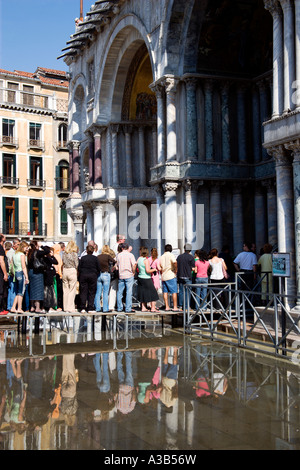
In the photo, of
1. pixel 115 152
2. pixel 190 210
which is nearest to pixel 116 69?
pixel 115 152

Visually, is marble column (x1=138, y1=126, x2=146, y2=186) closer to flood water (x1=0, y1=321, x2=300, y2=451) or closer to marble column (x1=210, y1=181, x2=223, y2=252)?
marble column (x1=210, y1=181, x2=223, y2=252)

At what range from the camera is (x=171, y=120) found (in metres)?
17.7

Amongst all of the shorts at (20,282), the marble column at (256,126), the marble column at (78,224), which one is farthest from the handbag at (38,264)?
the marble column at (78,224)

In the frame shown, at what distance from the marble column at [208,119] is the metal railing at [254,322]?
5.11 metres

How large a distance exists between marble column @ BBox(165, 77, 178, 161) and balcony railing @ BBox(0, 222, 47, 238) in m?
24.9

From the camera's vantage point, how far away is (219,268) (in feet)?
43.9

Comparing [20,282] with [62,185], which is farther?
[62,185]

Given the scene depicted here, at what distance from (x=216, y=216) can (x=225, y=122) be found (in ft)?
9.74

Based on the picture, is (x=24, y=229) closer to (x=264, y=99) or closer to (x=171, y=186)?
(x=171, y=186)

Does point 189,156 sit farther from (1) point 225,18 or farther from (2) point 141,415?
(2) point 141,415

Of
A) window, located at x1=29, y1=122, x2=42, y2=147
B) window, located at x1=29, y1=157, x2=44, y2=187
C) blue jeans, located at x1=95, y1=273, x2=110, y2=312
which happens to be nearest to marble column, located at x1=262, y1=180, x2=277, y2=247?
blue jeans, located at x1=95, y1=273, x2=110, y2=312

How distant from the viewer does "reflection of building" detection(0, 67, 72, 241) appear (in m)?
41.1
